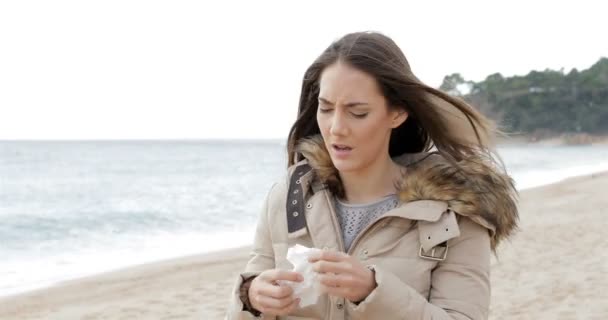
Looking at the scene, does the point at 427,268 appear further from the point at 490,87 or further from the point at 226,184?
the point at 490,87

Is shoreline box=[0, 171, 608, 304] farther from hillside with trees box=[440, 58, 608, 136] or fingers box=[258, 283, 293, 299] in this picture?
hillside with trees box=[440, 58, 608, 136]

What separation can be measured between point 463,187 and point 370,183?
323mm

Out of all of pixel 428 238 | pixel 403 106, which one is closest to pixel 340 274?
pixel 428 238

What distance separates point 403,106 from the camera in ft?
8.08

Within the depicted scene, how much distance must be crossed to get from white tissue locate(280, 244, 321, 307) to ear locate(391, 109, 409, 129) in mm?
564

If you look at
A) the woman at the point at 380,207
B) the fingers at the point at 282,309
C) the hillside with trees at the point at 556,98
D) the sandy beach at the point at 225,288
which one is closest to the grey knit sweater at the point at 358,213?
the woman at the point at 380,207

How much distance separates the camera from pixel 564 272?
941 cm

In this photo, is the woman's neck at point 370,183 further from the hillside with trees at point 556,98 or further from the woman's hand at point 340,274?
the hillside with trees at point 556,98

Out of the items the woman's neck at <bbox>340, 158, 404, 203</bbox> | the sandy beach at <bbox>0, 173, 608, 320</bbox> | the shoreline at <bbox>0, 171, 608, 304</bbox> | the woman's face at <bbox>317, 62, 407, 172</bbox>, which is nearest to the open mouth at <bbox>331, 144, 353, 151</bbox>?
the woman's face at <bbox>317, 62, 407, 172</bbox>

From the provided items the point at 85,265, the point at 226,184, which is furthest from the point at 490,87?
the point at 85,265

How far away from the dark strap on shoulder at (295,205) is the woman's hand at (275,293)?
268 mm

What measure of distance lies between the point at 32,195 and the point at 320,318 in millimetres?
32161

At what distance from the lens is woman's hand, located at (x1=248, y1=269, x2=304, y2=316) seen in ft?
6.89

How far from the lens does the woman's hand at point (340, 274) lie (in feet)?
6.52
